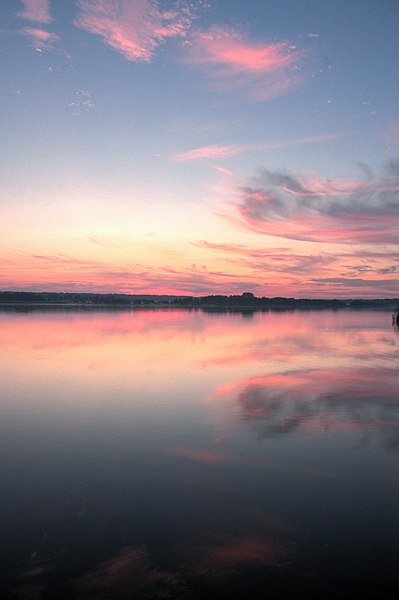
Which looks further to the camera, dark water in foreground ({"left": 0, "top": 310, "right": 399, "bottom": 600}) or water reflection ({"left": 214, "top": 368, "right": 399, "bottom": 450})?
water reflection ({"left": 214, "top": 368, "right": 399, "bottom": 450})

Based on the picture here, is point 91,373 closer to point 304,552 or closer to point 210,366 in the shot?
point 210,366

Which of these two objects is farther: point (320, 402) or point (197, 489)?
point (320, 402)

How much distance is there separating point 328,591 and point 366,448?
22.4ft

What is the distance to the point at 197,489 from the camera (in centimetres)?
992

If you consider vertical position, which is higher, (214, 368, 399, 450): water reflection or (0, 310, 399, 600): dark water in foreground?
(0, 310, 399, 600): dark water in foreground

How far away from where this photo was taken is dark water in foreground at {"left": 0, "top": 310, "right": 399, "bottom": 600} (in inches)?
269

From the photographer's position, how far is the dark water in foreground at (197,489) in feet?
22.4

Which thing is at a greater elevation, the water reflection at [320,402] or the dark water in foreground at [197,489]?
the dark water in foreground at [197,489]

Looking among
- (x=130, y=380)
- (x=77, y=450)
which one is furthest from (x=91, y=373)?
(x=77, y=450)

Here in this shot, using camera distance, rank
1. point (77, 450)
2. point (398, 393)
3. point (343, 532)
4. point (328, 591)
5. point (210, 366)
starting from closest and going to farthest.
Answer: point (328, 591) → point (343, 532) → point (77, 450) → point (398, 393) → point (210, 366)

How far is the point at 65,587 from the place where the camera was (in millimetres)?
6527

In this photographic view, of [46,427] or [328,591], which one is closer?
[328,591]

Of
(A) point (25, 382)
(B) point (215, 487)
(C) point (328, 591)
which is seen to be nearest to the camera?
(C) point (328, 591)

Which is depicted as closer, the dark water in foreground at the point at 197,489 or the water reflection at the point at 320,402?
the dark water in foreground at the point at 197,489
